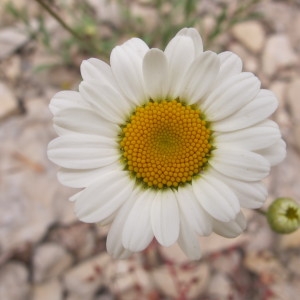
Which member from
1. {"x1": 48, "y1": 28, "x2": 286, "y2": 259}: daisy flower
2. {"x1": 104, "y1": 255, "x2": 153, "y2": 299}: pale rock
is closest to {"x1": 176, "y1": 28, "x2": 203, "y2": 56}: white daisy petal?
{"x1": 48, "y1": 28, "x2": 286, "y2": 259}: daisy flower

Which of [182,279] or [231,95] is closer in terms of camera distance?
[231,95]

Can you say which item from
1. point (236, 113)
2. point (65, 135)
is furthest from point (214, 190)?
point (65, 135)

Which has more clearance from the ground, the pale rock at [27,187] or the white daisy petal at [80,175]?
the white daisy petal at [80,175]

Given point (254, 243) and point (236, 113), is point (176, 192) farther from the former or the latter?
Answer: point (254, 243)

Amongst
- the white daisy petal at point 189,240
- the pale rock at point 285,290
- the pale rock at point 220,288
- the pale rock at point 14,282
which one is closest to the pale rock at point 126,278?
the pale rock at point 220,288

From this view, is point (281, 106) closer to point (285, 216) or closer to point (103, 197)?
point (285, 216)

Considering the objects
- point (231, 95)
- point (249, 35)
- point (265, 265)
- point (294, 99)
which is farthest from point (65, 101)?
point (249, 35)

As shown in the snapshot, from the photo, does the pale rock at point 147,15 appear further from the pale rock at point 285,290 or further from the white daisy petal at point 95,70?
the pale rock at point 285,290

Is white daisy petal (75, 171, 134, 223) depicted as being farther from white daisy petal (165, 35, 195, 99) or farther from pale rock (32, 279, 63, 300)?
pale rock (32, 279, 63, 300)
